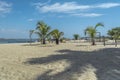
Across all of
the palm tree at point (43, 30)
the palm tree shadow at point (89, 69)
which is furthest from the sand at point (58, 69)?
the palm tree at point (43, 30)

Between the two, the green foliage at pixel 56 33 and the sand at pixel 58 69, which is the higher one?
the green foliage at pixel 56 33

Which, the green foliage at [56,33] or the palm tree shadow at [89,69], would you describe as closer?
the palm tree shadow at [89,69]

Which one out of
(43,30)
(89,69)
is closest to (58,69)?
(89,69)

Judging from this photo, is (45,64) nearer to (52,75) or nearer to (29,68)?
(29,68)

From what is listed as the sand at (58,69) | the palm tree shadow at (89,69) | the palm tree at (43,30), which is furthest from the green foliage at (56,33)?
the sand at (58,69)

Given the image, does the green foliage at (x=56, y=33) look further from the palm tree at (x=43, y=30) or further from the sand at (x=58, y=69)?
the sand at (x=58, y=69)

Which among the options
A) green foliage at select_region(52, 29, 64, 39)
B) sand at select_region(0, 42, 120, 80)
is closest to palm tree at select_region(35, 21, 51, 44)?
green foliage at select_region(52, 29, 64, 39)

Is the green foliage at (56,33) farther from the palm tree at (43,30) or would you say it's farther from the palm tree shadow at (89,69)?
the palm tree shadow at (89,69)

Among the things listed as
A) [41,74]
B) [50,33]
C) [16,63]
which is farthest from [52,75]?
[50,33]

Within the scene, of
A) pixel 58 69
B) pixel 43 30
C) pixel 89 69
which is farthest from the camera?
pixel 43 30

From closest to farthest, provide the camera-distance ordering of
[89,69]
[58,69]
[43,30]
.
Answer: [58,69] < [89,69] < [43,30]

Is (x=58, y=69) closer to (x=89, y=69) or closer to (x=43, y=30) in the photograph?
(x=89, y=69)

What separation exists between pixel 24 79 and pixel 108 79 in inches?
133

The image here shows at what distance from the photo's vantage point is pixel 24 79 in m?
10.3
